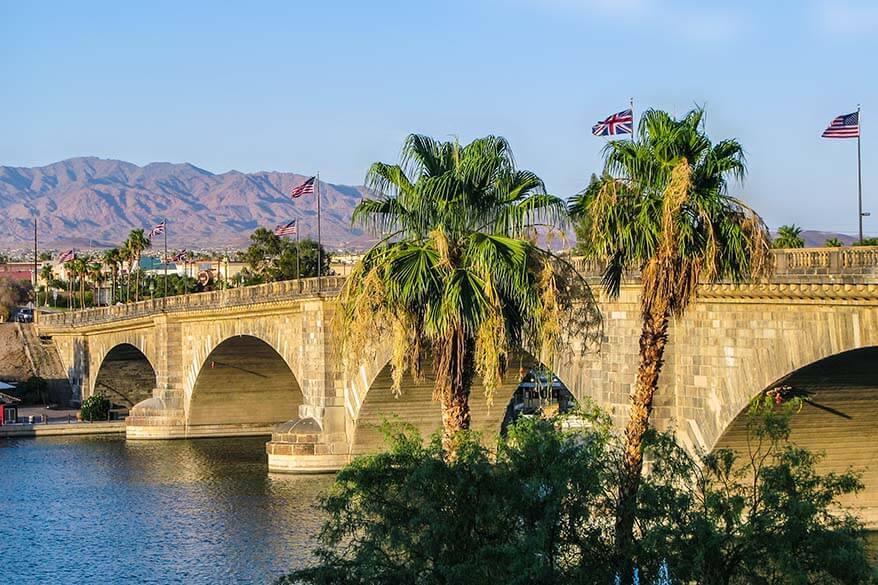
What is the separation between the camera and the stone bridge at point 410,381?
1341 inches

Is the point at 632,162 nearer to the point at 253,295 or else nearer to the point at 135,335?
the point at 253,295

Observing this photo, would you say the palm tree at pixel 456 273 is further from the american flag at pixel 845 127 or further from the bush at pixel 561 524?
the american flag at pixel 845 127

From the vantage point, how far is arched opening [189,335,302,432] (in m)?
80.3

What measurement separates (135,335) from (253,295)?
2580 centimetres

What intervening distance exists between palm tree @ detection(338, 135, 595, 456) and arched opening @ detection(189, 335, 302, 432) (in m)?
51.9

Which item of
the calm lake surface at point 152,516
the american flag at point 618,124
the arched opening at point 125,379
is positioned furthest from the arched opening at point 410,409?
the arched opening at point 125,379

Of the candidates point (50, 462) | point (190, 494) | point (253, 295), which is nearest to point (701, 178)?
point (190, 494)

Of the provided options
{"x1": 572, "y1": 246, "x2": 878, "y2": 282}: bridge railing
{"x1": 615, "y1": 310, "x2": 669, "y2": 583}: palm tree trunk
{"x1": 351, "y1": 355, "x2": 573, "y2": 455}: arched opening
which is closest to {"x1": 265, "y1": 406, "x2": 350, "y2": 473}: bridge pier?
{"x1": 351, "y1": 355, "x2": 573, "y2": 455}: arched opening

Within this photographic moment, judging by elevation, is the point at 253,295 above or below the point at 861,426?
above

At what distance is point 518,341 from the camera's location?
2677cm

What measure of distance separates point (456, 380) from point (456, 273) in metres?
2.17

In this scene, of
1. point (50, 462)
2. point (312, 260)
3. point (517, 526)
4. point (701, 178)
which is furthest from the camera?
point (312, 260)

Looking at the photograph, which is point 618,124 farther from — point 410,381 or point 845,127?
point 410,381

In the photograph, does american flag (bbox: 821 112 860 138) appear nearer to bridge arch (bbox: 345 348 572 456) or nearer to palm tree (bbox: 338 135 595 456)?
palm tree (bbox: 338 135 595 456)
